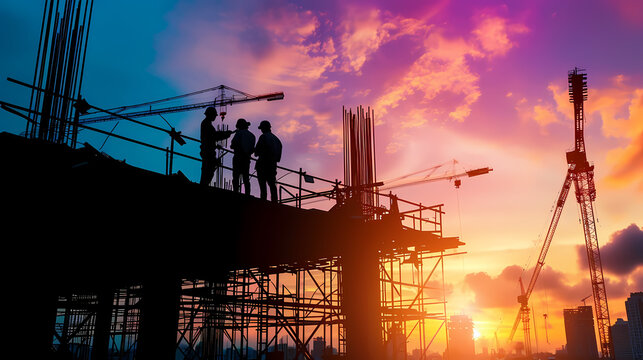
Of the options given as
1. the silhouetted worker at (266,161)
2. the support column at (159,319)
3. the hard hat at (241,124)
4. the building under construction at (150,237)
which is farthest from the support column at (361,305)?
the support column at (159,319)

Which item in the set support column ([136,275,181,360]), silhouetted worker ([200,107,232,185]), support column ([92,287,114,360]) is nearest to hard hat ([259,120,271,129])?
silhouetted worker ([200,107,232,185])

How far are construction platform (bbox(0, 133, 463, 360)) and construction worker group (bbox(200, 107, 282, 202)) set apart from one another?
0.97 metres

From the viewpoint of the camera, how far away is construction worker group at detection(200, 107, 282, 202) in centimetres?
1248

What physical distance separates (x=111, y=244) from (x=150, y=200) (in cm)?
270

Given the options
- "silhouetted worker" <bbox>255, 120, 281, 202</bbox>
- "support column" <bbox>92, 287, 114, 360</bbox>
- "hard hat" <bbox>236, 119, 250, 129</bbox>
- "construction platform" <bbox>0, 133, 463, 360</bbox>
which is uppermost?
"hard hat" <bbox>236, 119, 250, 129</bbox>

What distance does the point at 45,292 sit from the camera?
8.97 metres

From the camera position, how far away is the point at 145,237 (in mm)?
11617

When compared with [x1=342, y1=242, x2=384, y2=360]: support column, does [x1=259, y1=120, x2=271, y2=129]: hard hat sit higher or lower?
higher

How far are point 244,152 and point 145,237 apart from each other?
331 centimetres

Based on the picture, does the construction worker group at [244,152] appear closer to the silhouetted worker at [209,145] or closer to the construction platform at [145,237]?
the silhouetted worker at [209,145]

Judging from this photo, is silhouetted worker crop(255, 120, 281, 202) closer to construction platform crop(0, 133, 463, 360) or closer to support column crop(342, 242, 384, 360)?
construction platform crop(0, 133, 463, 360)

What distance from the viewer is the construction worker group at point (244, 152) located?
41.0ft

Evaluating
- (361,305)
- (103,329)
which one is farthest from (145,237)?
(361,305)

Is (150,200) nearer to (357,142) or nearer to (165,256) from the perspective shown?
(165,256)
